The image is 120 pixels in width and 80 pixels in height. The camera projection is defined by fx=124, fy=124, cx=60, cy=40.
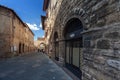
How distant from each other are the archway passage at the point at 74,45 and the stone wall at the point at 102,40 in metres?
1.39

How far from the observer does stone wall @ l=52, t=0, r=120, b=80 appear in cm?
241

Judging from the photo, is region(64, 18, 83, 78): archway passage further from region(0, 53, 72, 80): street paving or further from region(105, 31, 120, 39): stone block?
region(105, 31, 120, 39): stone block

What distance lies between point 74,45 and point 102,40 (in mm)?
3204

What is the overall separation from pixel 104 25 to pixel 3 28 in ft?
48.5

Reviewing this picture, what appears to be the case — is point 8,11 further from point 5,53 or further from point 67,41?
point 67,41

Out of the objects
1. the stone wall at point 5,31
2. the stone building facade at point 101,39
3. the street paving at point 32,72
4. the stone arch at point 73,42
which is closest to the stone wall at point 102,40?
the stone building facade at point 101,39

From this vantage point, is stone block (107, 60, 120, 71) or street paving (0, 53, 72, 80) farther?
street paving (0, 53, 72, 80)

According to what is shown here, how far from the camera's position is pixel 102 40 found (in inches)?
113

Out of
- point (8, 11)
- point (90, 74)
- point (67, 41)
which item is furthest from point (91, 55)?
point (8, 11)

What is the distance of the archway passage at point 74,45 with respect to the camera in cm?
533

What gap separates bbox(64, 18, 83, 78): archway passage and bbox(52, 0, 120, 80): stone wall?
1389 mm

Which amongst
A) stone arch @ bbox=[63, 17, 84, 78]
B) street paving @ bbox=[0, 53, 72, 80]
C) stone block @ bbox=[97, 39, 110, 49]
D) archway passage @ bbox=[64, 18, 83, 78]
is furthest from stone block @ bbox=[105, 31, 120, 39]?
street paving @ bbox=[0, 53, 72, 80]

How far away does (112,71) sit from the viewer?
2.49 metres

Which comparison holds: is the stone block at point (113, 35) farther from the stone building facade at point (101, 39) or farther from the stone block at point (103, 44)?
the stone block at point (103, 44)
